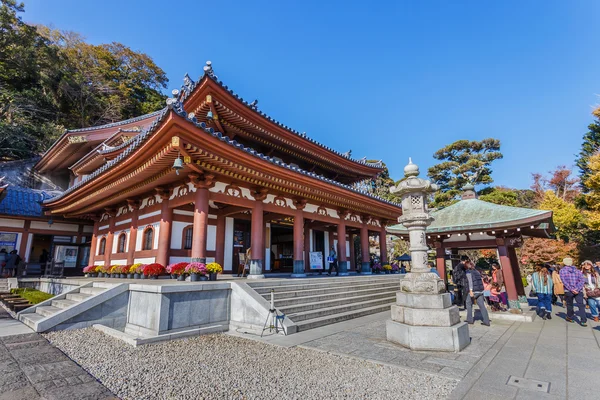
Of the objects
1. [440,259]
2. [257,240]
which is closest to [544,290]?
[440,259]

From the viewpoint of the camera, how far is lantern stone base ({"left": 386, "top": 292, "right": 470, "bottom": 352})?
4.84m

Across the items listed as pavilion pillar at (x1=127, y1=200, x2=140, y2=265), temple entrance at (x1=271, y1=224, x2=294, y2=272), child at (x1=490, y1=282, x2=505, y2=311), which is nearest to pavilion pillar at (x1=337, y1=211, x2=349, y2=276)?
temple entrance at (x1=271, y1=224, x2=294, y2=272)

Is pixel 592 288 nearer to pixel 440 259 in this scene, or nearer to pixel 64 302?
pixel 440 259

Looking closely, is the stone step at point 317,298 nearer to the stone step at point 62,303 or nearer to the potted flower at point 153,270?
the potted flower at point 153,270

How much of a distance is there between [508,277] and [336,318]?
5.68 metres

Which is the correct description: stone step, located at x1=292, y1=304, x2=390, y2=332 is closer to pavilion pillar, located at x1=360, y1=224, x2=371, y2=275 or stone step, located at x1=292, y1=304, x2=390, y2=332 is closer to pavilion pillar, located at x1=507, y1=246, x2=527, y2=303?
pavilion pillar, located at x1=507, y1=246, x2=527, y2=303

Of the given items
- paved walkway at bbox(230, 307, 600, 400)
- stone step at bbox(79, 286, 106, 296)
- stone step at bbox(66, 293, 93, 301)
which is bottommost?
paved walkway at bbox(230, 307, 600, 400)

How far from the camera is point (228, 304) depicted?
22.5 feet

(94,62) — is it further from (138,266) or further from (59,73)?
(138,266)

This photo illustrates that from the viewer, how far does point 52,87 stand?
2388 cm

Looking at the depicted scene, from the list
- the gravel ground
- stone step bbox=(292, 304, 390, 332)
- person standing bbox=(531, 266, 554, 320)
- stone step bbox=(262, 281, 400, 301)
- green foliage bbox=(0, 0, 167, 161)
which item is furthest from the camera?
green foliage bbox=(0, 0, 167, 161)

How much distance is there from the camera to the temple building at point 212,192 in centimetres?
809

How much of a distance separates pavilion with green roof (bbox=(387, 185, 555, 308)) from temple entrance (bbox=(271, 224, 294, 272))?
794cm

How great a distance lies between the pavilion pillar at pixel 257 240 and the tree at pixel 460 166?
2864 centimetres
